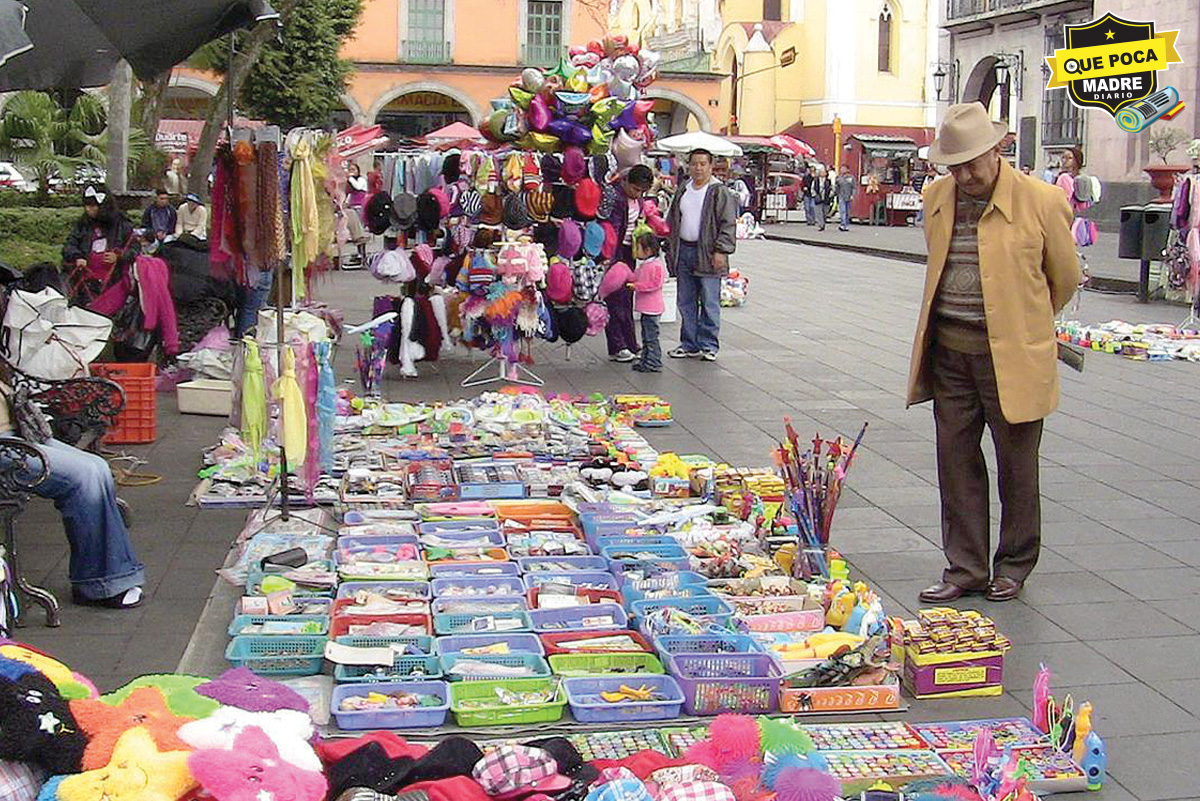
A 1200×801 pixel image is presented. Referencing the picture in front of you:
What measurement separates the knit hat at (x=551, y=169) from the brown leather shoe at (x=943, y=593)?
5.86 m

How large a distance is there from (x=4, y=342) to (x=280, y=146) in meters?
1.90

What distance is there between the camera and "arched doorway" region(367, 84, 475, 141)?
139 ft

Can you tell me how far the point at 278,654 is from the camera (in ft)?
14.5

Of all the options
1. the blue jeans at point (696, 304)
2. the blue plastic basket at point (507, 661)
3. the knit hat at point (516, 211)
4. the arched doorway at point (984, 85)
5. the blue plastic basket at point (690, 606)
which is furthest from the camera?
the arched doorway at point (984, 85)

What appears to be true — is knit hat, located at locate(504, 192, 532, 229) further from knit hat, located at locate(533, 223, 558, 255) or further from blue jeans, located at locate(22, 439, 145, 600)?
blue jeans, located at locate(22, 439, 145, 600)

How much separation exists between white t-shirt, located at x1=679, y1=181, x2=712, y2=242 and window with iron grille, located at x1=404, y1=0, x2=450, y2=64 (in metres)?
30.6

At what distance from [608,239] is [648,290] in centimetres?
52

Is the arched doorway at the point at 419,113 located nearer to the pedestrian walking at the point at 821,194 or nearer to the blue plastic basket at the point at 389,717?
the pedestrian walking at the point at 821,194

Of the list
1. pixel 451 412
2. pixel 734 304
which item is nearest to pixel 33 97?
pixel 734 304

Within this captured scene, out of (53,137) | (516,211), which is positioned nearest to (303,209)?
(516,211)

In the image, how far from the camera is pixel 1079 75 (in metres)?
17.5

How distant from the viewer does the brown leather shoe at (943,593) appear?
5227mm

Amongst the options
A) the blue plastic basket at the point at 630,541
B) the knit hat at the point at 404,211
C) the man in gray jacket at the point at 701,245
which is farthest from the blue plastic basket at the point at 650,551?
the man in gray jacket at the point at 701,245

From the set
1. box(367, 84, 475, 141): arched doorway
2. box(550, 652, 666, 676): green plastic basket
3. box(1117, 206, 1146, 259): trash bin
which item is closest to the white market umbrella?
box(1117, 206, 1146, 259): trash bin
